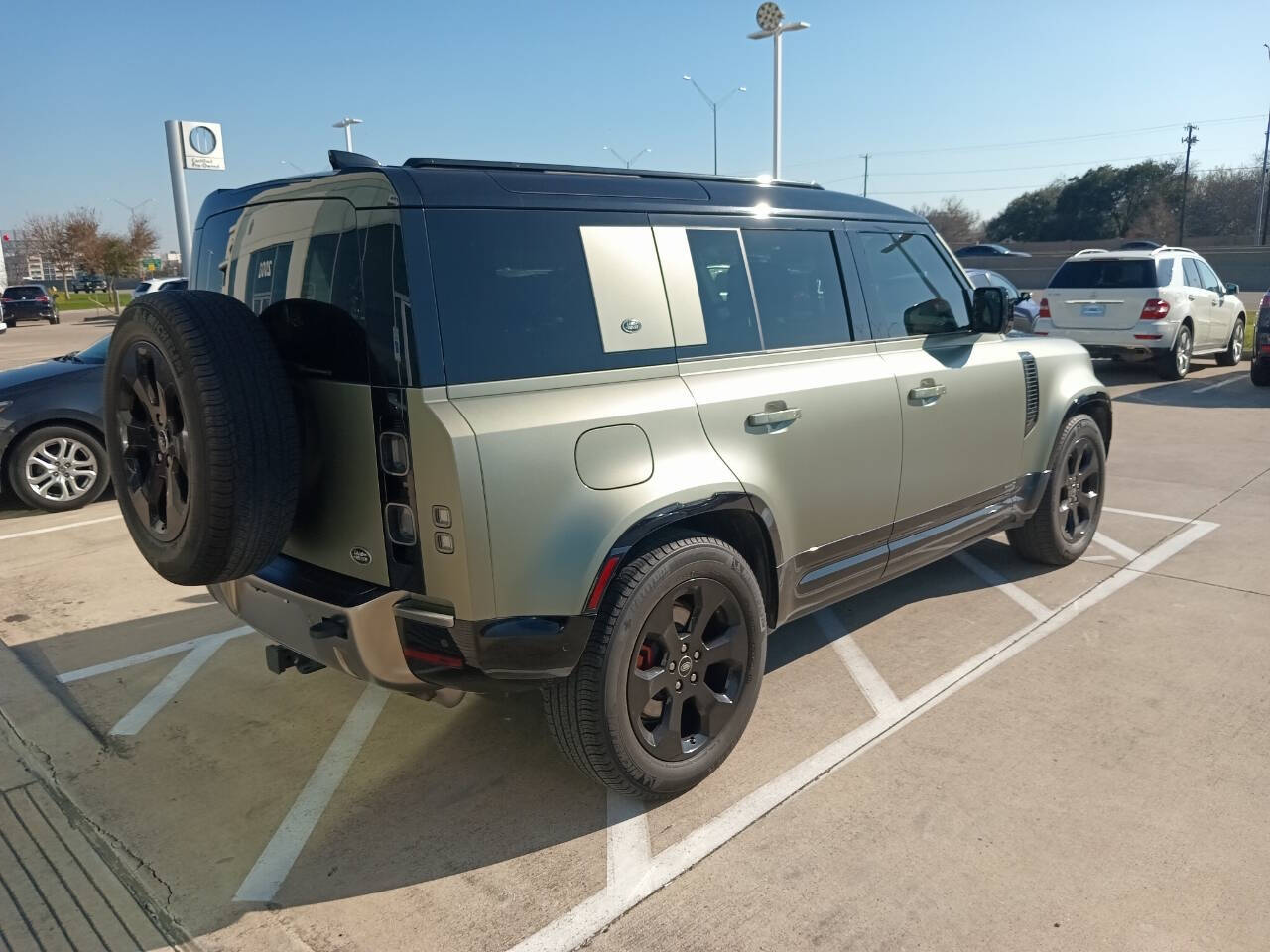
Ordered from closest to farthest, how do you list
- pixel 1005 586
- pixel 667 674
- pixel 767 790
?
pixel 667 674, pixel 767 790, pixel 1005 586

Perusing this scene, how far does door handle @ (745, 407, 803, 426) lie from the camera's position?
3281mm

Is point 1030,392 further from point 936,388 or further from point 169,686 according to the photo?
point 169,686

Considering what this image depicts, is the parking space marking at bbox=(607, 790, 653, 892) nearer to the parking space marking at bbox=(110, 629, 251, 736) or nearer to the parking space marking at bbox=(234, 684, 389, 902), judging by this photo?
the parking space marking at bbox=(234, 684, 389, 902)

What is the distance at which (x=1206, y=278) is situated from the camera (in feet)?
45.5

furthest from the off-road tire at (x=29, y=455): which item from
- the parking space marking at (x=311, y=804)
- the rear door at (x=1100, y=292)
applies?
the rear door at (x=1100, y=292)

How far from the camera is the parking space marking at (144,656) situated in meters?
4.32

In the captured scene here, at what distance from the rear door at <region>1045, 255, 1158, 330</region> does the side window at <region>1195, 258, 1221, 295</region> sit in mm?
1635

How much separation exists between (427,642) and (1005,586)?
3.63 m

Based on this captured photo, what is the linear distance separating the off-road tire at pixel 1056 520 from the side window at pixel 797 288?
1918 millimetres

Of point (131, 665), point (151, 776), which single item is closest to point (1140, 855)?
point (151, 776)

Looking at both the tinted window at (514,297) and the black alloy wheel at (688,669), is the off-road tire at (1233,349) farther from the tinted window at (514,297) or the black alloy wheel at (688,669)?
the tinted window at (514,297)

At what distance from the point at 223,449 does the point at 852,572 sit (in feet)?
8.02

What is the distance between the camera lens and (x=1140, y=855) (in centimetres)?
281

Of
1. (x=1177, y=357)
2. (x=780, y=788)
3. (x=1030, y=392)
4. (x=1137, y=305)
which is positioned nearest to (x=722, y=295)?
(x=780, y=788)
